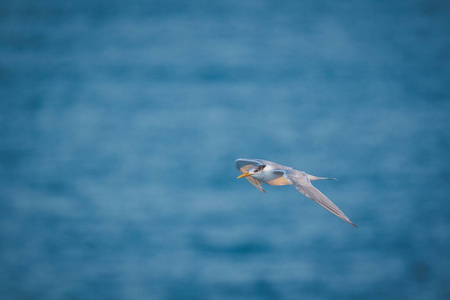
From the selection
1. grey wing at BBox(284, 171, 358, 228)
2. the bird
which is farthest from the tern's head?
grey wing at BBox(284, 171, 358, 228)

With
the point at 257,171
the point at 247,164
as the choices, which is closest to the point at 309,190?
the point at 257,171

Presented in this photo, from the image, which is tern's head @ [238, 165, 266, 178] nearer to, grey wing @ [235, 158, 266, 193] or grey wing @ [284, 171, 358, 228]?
grey wing @ [235, 158, 266, 193]

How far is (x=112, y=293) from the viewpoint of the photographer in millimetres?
5121

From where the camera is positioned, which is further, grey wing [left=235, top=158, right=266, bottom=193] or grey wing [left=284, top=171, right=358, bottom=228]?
grey wing [left=235, top=158, right=266, bottom=193]

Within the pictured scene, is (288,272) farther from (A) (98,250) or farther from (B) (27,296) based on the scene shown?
(B) (27,296)

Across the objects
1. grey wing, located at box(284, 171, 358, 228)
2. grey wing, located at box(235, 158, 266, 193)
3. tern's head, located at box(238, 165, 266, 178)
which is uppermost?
grey wing, located at box(235, 158, 266, 193)

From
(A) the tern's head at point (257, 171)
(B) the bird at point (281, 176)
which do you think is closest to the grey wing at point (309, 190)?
(B) the bird at point (281, 176)

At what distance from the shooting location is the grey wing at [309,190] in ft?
5.86

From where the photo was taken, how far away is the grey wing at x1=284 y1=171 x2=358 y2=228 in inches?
70.3

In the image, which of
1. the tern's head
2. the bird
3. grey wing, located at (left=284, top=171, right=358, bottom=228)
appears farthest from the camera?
the tern's head

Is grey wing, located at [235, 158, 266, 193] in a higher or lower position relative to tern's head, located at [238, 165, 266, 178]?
higher

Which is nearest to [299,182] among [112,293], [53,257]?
[112,293]

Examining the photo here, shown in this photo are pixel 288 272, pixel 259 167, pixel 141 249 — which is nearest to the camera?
pixel 259 167

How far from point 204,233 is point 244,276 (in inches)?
42.9
